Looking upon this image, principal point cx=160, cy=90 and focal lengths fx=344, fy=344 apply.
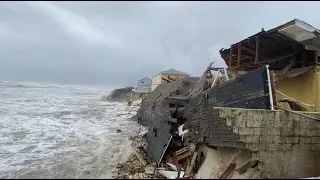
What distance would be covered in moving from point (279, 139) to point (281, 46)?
18.2ft

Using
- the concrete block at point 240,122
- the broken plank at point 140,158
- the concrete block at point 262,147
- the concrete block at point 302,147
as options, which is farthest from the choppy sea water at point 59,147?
the concrete block at point 302,147

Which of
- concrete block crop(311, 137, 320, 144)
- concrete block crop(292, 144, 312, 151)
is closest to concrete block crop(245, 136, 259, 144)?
concrete block crop(292, 144, 312, 151)

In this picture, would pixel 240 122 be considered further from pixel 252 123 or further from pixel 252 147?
pixel 252 147

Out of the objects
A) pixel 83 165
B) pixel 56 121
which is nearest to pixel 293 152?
pixel 83 165

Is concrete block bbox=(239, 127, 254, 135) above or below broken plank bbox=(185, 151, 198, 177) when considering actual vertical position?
above

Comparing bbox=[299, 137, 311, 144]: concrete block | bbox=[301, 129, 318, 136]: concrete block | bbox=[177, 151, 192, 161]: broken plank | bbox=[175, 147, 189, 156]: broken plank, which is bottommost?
bbox=[177, 151, 192, 161]: broken plank

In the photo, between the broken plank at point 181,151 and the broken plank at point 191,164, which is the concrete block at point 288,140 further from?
the broken plank at point 181,151

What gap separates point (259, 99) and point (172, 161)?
4.11 m

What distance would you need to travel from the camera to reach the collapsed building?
896 cm

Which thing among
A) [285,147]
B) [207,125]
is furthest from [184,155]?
[285,147]

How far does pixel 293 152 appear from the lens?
30.5 feet

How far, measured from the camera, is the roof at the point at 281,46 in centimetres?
1174

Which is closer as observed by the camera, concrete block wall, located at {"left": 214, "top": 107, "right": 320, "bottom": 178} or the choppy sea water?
concrete block wall, located at {"left": 214, "top": 107, "right": 320, "bottom": 178}

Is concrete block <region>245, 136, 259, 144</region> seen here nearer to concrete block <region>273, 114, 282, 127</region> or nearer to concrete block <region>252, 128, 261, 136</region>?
concrete block <region>252, 128, 261, 136</region>
